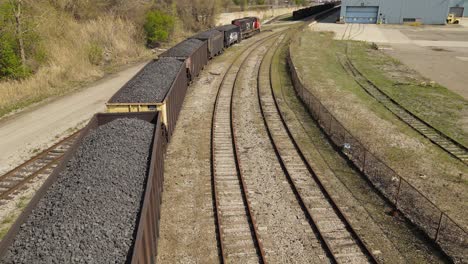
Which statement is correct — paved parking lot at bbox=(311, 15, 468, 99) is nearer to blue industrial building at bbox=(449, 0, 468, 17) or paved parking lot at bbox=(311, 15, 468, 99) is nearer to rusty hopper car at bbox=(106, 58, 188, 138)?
blue industrial building at bbox=(449, 0, 468, 17)

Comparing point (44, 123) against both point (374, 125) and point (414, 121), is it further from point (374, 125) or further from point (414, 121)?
point (414, 121)

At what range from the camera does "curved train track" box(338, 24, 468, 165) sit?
1681cm

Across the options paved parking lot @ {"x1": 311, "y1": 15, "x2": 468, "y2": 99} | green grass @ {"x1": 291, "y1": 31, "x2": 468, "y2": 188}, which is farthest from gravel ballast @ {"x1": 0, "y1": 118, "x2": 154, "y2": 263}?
paved parking lot @ {"x1": 311, "y1": 15, "x2": 468, "y2": 99}

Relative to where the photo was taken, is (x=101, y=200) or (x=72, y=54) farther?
(x=72, y=54)

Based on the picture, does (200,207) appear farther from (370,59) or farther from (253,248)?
(370,59)

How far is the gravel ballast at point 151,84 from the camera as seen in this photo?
1538 cm

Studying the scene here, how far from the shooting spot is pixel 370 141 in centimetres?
1736

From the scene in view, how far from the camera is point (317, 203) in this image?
41.1ft

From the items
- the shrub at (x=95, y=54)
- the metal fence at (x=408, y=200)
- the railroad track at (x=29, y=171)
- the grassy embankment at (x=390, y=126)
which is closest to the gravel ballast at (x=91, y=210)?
Result: the railroad track at (x=29, y=171)

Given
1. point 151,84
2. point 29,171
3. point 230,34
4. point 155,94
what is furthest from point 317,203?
point 230,34

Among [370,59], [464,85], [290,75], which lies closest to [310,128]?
[290,75]

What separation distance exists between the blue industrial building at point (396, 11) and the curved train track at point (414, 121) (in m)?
43.7

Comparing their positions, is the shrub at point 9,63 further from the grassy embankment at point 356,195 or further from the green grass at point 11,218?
the grassy embankment at point 356,195

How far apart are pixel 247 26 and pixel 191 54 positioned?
2825cm
